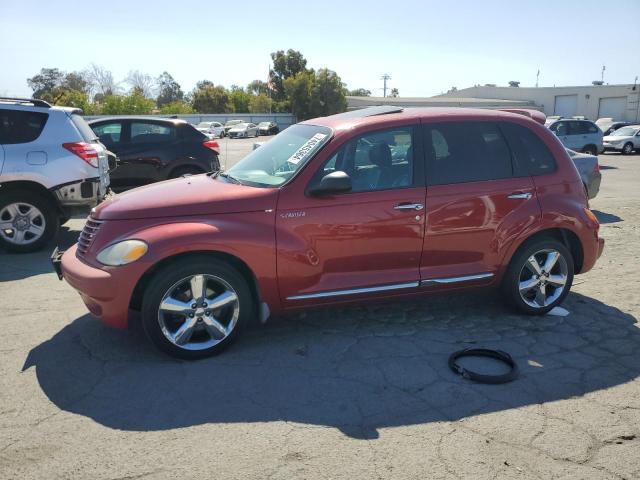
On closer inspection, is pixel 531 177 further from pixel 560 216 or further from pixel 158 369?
pixel 158 369

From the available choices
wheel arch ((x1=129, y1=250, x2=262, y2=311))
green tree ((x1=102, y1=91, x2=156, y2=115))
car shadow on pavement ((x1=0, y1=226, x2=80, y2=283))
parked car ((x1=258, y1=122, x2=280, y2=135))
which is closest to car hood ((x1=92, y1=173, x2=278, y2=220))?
wheel arch ((x1=129, y1=250, x2=262, y2=311))

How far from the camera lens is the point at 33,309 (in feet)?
16.7

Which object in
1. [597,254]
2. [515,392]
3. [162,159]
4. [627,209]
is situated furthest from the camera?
[627,209]

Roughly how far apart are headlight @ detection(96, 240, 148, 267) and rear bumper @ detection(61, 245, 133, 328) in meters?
0.08

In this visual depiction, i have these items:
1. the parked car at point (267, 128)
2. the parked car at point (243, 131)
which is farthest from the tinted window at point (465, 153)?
the parked car at point (267, 128)

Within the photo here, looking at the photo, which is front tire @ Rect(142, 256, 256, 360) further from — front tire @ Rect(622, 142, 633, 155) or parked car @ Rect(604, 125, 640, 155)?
front tire @ Rect(622, 142, 633, 155)

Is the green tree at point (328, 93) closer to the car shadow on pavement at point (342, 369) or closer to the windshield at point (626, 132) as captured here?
the windshield at point (626, 132)

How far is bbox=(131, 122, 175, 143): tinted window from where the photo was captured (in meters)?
9.99

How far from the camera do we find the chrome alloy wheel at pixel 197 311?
3971 mm

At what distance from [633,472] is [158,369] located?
299cm

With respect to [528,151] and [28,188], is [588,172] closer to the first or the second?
[528,151]

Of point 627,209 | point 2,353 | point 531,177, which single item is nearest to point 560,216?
point 531,177

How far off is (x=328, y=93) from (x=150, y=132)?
53461mm

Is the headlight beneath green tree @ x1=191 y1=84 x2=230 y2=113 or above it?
beneath
